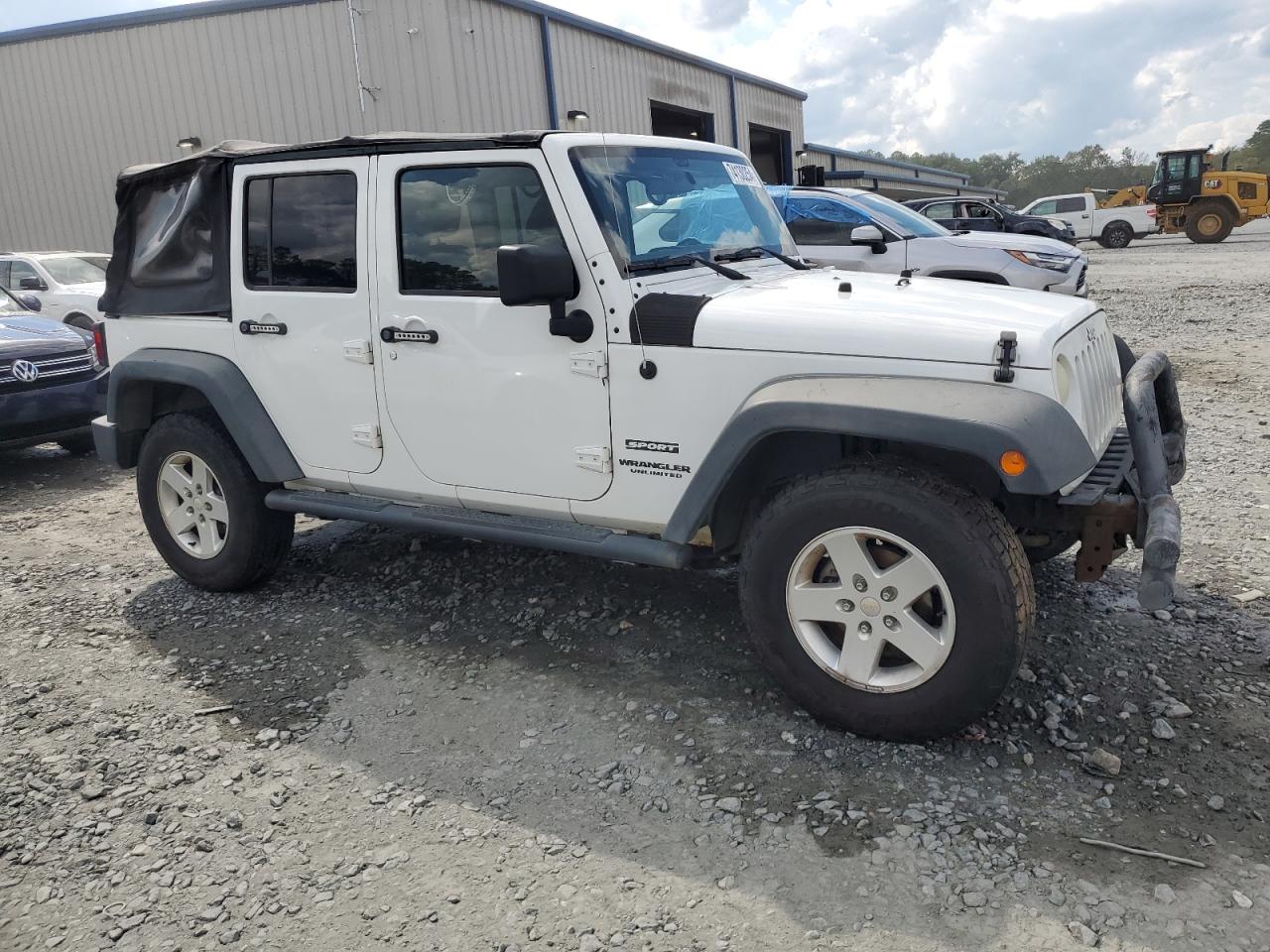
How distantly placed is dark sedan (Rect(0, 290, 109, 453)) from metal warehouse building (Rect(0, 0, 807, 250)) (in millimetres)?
7824

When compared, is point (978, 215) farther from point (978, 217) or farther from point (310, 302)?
point (310, 302)

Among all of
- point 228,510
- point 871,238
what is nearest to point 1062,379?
point 871,238

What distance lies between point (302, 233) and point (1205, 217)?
2962cm

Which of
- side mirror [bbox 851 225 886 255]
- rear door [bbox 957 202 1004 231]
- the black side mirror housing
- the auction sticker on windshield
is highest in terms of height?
rear door [bbox 957 202 1004 231]

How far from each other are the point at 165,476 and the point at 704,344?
295cm

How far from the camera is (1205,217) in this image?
89.5ft

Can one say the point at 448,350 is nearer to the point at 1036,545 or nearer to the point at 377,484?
the point at 377,484

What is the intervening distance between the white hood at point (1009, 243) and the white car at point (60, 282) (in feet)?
33.1

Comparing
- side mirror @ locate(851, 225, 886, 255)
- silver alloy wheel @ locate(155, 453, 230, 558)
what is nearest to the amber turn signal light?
side mirror @ locate(851, 225, 886, 255)

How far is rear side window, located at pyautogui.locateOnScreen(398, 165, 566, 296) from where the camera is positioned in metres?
3.55

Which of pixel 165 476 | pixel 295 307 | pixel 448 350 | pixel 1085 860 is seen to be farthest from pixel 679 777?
pixel 165 476

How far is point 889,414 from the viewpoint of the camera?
283 cm

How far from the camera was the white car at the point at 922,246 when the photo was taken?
9453mm

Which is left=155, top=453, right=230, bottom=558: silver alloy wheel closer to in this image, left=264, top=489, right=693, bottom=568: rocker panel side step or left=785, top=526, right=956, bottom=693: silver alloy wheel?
left=264, top=489, right=693, bottom=568: rocker panel side step
